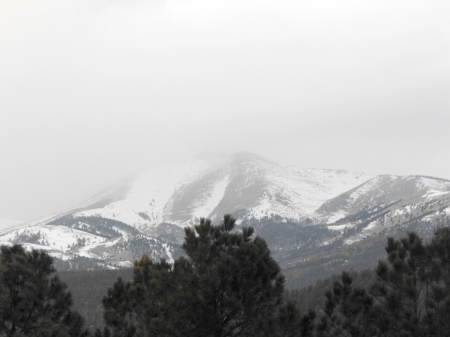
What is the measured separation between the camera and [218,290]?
3297cm

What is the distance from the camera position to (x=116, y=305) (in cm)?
3997

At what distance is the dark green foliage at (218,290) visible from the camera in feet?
107

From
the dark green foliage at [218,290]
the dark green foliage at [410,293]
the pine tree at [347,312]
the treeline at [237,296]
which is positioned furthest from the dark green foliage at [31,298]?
the dark green foliage at [410,293]

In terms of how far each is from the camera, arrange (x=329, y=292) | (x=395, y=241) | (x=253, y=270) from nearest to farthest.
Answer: (x=253, y=270) < (x=395, y=241) < (x=329, y=292)

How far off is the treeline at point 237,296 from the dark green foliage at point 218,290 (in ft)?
0.19

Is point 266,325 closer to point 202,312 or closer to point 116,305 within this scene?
point 202,312

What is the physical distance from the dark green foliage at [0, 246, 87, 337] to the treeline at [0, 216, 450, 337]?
0.07 m

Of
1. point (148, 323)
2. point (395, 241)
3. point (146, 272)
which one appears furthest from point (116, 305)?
point (395, 241)

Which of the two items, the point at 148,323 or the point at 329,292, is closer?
the point at 148,323

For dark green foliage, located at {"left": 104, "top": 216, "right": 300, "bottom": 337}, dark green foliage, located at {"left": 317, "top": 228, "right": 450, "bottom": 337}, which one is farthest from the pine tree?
dark green foliage, located at {"left": 104, "top": 216, "right": 300, "bottom": 337}

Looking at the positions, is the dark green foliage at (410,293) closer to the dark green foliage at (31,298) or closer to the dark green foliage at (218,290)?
the dark green foliage at (218,290)

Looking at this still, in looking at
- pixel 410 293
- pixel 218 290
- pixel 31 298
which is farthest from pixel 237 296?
pixel 31 298

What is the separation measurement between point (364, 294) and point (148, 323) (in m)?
14.6

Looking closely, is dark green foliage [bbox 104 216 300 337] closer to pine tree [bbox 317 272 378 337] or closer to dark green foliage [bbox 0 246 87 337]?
pine tree [bbox 317 272 378 337]
